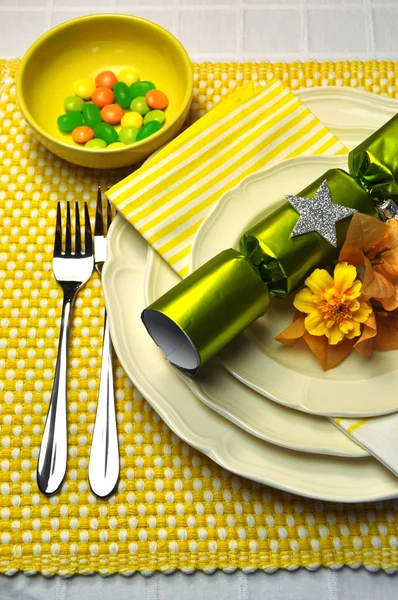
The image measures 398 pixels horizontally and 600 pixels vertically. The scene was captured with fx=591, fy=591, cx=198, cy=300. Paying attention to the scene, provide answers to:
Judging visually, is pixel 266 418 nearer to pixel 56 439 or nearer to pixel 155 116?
pixel 56 439

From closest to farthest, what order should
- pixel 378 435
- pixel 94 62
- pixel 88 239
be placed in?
pixel 378 435 < pixel 88 239 < pixel 94 62

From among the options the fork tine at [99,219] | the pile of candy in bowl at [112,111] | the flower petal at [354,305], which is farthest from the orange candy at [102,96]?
the flower petal at [354,305]

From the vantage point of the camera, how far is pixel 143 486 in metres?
0.45

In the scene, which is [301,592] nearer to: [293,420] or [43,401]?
[293,420]

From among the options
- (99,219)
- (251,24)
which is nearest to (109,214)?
(99,219)

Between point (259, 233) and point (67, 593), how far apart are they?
304 mm

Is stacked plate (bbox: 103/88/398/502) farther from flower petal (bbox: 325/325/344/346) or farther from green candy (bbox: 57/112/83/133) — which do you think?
green candy (bbox: 57/112/83/133)

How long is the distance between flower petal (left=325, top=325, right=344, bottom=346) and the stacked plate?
1.0 inches

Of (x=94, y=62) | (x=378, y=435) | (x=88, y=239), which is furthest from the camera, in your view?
(x=94, y=62)

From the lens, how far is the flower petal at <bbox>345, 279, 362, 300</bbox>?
44cm

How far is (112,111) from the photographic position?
0.60 metres

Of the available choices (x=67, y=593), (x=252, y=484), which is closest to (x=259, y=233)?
(x=252, y=484)

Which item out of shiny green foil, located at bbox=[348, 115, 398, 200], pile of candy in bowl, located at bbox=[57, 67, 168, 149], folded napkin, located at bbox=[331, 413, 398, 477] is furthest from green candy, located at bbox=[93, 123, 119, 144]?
folded napkin, located at bbox=[331, 413, 398, 477]

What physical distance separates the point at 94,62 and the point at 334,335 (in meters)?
0.42
